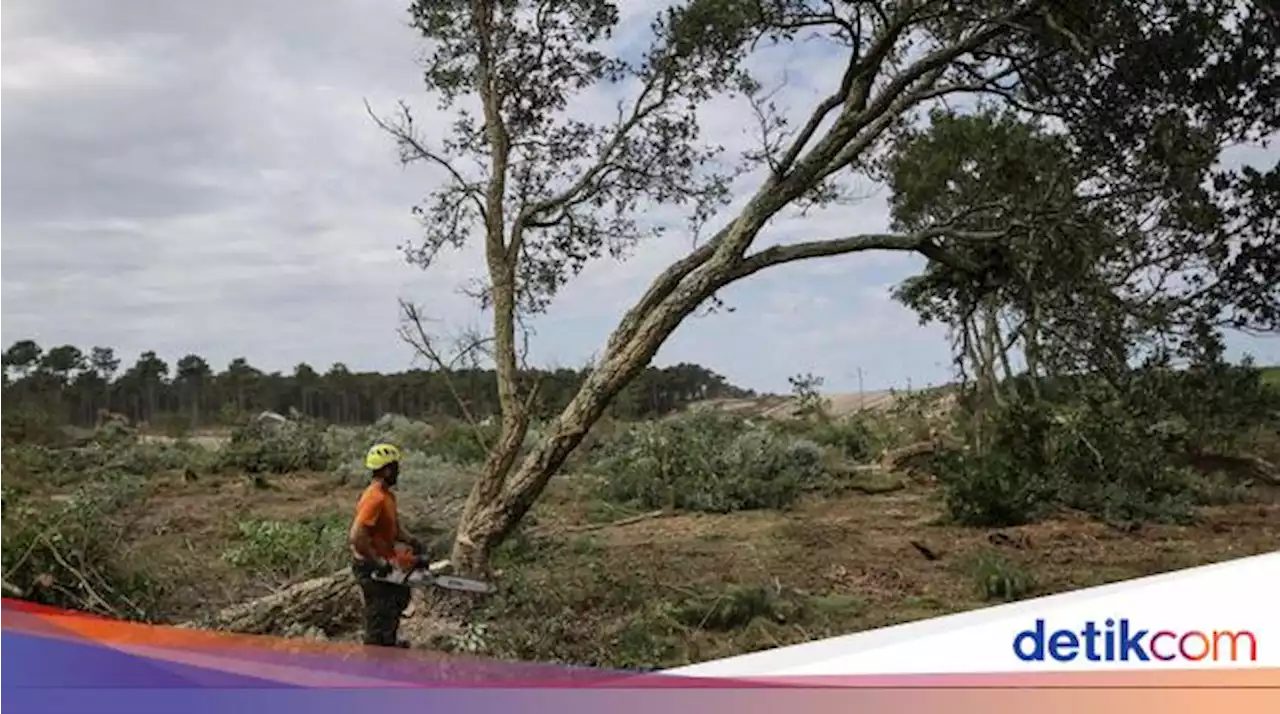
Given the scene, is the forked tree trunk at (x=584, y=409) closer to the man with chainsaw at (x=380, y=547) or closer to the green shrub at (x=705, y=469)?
the man with chainsaw at (x=380, y=547)

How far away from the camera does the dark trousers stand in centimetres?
577

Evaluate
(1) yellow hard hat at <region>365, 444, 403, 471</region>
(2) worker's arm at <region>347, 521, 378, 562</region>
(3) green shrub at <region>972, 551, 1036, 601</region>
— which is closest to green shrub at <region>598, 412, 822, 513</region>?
A: (3) green shrub at <region>972, 551, 1036, 601</region>

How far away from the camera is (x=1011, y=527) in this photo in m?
11.1

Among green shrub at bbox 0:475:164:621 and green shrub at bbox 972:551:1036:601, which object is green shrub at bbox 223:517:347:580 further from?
green shrub at bbox 972:551:1036:601

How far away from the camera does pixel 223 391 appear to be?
778 inches

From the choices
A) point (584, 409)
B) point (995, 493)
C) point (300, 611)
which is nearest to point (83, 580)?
point (300, 611)

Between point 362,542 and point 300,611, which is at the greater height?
point 362,542

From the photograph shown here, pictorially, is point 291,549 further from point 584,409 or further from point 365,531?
point 365,531

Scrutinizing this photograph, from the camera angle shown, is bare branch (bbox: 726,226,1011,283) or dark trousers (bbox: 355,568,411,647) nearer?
dark trousers (bbox: 355,568,411,647)

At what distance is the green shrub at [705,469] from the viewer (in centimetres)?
1251

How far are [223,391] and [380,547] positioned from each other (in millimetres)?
14937

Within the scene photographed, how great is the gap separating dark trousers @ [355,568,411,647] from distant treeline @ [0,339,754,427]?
5566 mm

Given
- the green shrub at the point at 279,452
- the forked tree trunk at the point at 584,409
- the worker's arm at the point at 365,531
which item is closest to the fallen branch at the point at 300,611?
the forked tree trunk at the point at 584,409

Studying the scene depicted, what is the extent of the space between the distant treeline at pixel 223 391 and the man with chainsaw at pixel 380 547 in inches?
220
